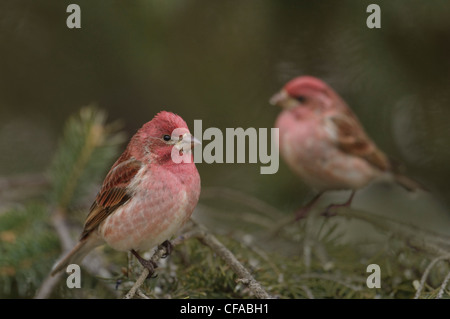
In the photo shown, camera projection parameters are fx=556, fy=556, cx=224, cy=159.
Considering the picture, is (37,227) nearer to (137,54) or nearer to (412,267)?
(137,54)

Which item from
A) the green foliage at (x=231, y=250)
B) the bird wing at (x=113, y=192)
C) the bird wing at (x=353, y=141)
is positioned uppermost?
the bird wing at (x=353, y=141)

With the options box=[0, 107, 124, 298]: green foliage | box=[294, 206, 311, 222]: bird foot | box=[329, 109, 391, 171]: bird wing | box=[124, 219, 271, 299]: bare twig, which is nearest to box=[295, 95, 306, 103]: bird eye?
box=[329, 109, 391, 171]: bird wing

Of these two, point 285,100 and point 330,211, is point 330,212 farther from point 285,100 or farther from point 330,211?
point 285,100

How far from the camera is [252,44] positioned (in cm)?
137

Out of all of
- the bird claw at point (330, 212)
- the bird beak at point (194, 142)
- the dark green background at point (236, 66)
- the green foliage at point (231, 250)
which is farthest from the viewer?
the dark green background at point (236, 66)

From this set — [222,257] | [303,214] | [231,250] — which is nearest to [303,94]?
[303,214]

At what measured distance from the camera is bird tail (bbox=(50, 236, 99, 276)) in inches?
28.4

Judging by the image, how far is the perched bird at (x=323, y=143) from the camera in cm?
111

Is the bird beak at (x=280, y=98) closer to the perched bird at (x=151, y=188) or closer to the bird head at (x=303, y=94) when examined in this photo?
the bird head at (x=303, y=94)

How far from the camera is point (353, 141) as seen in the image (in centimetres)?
127

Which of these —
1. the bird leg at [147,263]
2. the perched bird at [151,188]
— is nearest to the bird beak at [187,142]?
the perched bird at [151,188]

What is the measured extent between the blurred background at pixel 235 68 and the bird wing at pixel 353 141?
0.32ft

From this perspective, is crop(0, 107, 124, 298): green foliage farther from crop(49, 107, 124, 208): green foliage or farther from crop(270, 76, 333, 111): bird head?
crop(270, 76, 333, 111): bird head
